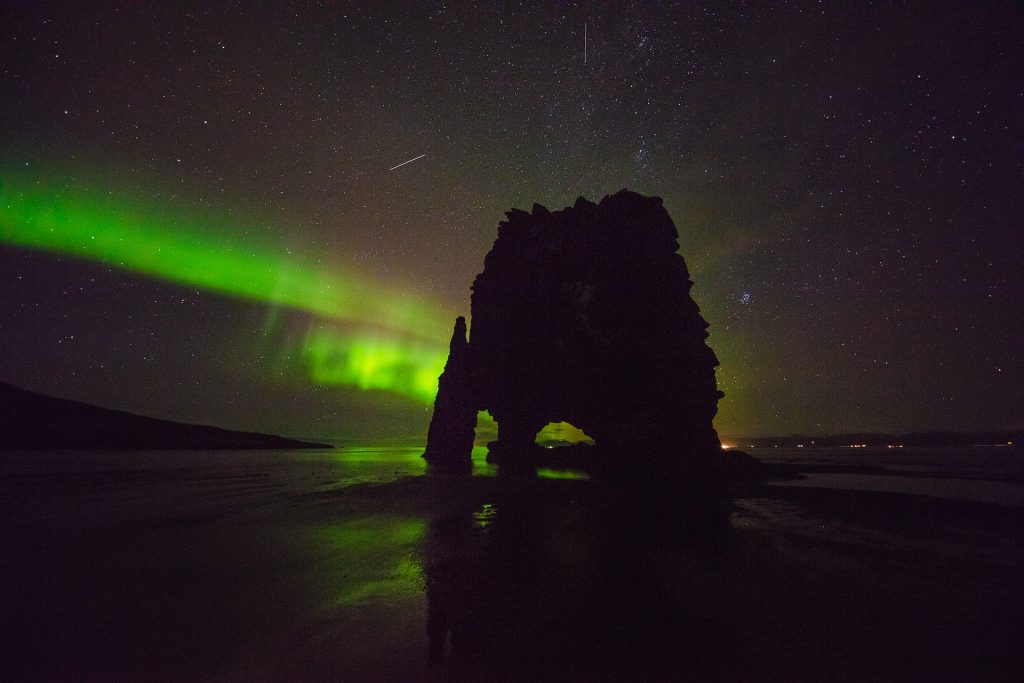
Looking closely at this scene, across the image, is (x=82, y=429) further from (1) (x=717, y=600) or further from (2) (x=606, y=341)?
(1) (x=717, y=600)

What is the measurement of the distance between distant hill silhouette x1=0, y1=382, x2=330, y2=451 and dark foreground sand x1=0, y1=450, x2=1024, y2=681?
459 ft

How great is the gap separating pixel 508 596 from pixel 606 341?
3927 cm

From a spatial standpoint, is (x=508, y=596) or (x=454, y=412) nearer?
(x=508, y=596)

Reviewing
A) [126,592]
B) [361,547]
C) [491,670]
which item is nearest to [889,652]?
[491,670]

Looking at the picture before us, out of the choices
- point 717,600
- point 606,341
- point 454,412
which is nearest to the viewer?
point 717,600

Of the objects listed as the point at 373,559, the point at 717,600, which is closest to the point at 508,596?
the point at 717,600

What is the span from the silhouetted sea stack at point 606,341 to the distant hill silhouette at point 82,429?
12035cm

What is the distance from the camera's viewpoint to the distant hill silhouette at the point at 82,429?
117 m

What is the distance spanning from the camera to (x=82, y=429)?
12912cm

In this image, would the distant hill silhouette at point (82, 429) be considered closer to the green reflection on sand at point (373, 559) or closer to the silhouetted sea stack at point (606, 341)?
the silhouetted sea stack at point (606, 341)

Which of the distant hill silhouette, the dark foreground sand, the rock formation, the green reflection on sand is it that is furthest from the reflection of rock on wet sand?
the distant hill silhouette

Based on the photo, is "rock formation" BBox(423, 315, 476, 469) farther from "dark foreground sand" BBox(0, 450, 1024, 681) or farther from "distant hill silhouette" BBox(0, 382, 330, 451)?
"distant hill silhouette" BBox(0, 382, 330, 451)

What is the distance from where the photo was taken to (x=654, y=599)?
8172 millimetres

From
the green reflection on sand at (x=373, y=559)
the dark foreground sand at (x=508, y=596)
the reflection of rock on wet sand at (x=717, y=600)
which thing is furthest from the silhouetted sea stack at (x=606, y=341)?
the green reflection on sand at (x=373, y=559)
